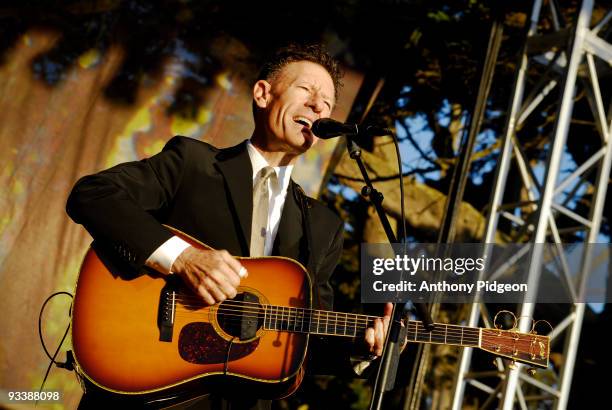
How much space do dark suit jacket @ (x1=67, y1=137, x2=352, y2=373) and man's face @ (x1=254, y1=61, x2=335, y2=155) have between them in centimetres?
17

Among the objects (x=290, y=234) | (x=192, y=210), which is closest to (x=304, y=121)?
(x=290, y=234)

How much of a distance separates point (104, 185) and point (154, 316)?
52 centimetres

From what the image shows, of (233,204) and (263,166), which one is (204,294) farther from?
(263,166)

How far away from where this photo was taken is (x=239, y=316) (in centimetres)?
263

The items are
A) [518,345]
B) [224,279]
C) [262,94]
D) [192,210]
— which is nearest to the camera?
[224,279]

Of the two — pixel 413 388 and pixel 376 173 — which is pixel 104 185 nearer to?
pixel 413 388

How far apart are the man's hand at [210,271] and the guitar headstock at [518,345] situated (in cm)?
106

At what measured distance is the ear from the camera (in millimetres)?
2988

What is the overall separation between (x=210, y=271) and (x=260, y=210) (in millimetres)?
455

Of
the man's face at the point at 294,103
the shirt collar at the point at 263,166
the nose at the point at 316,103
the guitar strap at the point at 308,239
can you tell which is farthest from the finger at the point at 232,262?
the nose at the point at 316,103

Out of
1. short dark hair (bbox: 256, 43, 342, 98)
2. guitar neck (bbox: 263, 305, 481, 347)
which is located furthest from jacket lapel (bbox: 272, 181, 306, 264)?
short dark hair (bbox: 256, 43, 342, 98)

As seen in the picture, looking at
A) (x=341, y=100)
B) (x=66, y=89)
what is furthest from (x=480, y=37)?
(x=66, y=89)

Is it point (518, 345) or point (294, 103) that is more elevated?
point (294, 103)

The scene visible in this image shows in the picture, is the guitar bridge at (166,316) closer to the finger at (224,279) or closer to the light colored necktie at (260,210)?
the finger at (224,279)
